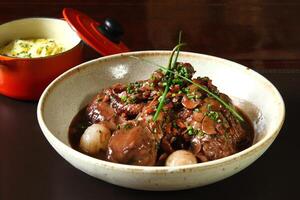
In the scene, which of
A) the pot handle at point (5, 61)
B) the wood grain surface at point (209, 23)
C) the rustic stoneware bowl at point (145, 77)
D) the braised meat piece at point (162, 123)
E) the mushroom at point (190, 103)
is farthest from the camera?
the wood grain surface at point (209, 23)

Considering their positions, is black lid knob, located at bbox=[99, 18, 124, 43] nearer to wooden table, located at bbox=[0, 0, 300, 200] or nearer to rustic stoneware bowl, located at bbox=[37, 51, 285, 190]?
rustic stoneware bowl, located at bbox=[37, 51, 285, 190]

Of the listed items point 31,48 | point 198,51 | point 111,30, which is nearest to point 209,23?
point 198,51

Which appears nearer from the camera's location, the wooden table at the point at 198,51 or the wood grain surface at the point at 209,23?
the wooden table at the point at 198,51

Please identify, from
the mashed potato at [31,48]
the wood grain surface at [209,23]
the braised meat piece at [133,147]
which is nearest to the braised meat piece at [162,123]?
the braised meat piece at [133,147]

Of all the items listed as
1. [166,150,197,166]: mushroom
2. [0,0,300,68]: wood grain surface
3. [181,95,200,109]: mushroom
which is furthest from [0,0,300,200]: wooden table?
[181,95,200,109]: mushroom

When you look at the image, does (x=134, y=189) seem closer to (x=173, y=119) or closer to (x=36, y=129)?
(x=173, y=119)

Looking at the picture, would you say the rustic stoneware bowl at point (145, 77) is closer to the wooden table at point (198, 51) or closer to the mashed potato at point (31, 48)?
the wooden table at point (198, 51)
